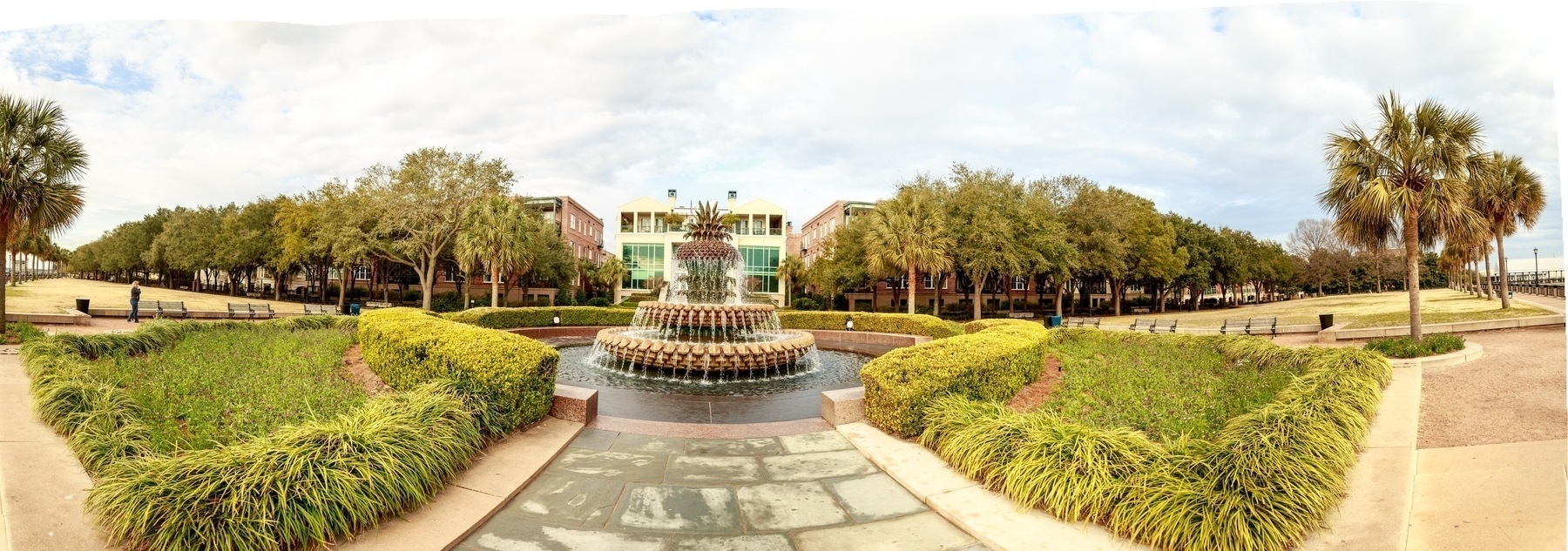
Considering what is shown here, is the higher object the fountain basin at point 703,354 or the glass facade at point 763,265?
the glass facade at point 763,265

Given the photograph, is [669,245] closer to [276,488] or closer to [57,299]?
[57,299]

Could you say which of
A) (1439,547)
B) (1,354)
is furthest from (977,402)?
(1,354)

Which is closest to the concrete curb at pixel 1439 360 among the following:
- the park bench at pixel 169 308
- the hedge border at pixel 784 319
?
the hedge border at pixel 784 319

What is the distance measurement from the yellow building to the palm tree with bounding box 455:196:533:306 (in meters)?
20.1

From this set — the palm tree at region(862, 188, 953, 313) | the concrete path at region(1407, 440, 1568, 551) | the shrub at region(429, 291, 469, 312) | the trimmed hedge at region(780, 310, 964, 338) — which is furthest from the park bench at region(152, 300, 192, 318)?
the concrete path at region(1407, 440, 1568, 551)

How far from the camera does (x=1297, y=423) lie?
507 cm

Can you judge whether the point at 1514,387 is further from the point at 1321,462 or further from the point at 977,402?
the point at 977,402

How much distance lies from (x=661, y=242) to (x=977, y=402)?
45217 mm

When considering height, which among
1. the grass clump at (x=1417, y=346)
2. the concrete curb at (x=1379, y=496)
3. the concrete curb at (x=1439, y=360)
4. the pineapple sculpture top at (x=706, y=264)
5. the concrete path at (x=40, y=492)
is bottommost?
the concrete curb at (x=1379, y=496)

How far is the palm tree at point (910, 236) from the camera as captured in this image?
27281 mm

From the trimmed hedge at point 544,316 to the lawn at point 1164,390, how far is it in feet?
52.3

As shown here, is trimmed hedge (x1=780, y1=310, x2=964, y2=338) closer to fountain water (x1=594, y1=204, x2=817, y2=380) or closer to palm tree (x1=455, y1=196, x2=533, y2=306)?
fountain water (x1=594, y1=204, x2=817, y2=380)

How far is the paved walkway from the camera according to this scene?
3924 millimetres

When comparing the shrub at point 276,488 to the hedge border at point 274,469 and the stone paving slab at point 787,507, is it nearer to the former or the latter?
the hedge border at point 274,469
